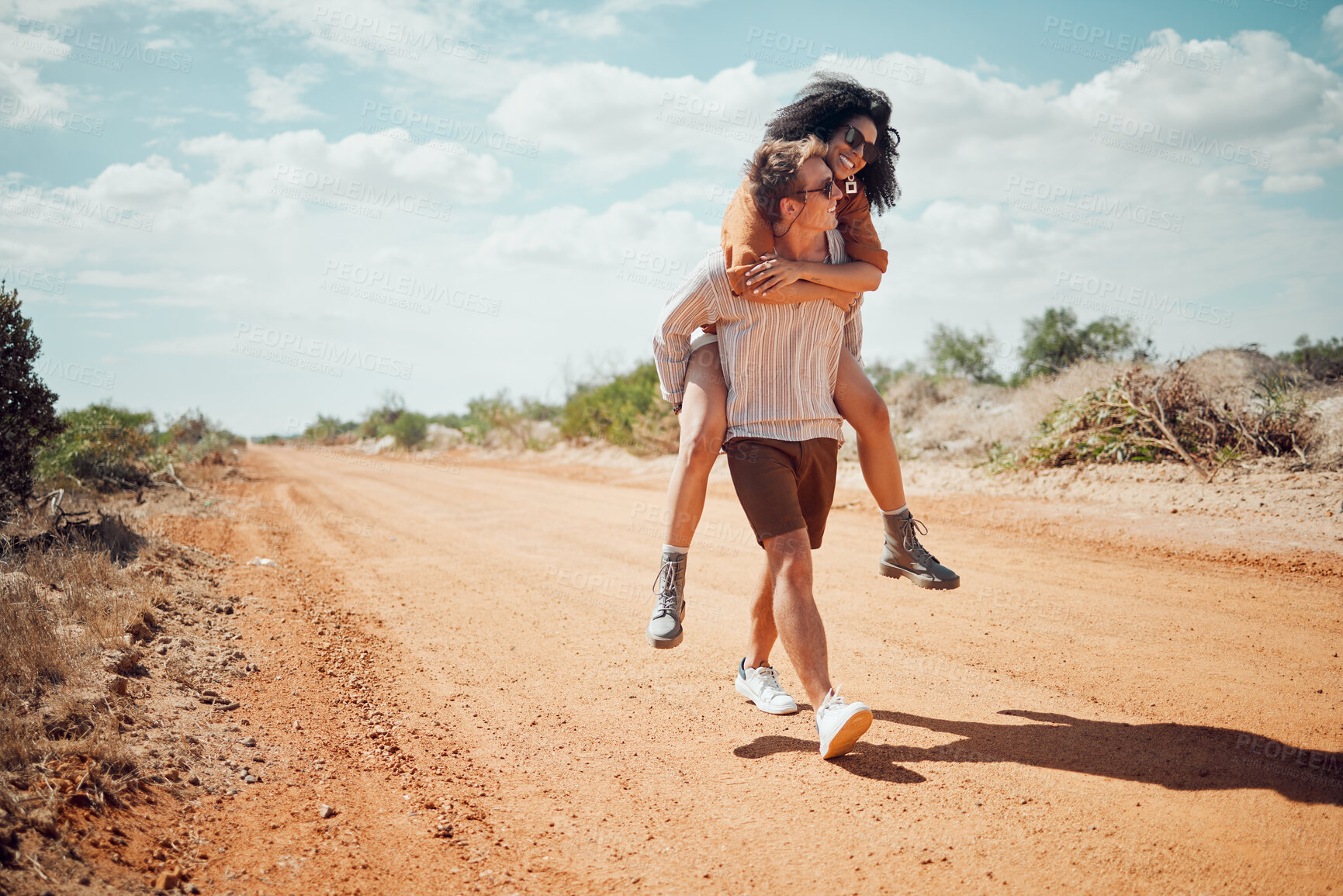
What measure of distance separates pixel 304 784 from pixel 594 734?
3.36 ft

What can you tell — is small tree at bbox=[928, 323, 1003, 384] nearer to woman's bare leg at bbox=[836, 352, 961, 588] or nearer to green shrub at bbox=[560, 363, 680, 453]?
green shrub at bbox=[560, 363, 680, 453]

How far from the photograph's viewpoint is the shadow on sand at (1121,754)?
2.43 meters

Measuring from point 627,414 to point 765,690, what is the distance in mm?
14823

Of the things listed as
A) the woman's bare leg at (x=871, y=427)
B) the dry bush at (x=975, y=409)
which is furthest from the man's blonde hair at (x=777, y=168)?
the dry bush at (x=975, y=409)

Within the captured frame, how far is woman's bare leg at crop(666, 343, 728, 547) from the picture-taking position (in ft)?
9.25

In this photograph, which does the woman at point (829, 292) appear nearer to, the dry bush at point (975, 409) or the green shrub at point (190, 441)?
the dry bush at point (975, 409)

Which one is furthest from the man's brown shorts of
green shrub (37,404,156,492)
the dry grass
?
green shrub (37,404,156,492)

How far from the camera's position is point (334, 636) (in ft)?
14.0

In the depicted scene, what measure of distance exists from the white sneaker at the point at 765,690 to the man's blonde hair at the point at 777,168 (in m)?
1.89

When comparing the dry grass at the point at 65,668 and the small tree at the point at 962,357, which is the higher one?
the small tree at the point at 962,357

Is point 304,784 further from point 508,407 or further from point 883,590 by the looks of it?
point 508,407

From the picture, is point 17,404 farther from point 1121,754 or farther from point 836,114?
point 1121,754

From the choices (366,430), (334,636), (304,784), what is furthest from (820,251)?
(366,430)

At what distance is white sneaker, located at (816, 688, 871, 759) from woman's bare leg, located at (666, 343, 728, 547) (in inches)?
30.1
